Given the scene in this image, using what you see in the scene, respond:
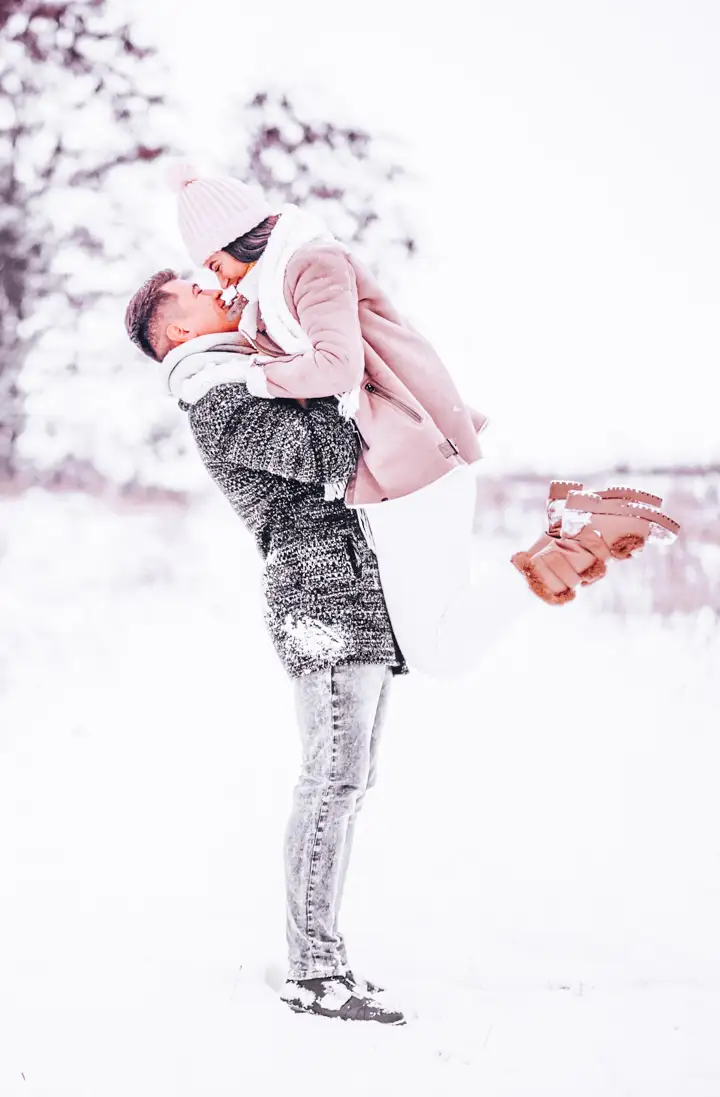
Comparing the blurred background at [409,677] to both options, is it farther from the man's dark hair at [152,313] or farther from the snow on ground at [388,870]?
the man's dark hair at [152,313]

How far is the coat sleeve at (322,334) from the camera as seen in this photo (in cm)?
160

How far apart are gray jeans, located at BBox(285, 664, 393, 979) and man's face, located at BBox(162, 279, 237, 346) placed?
65 cm

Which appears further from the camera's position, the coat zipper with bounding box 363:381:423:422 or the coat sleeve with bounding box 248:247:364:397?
the coat zipper with bounding box 363:381:423:422

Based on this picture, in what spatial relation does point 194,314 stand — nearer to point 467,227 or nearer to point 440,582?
point 440,582

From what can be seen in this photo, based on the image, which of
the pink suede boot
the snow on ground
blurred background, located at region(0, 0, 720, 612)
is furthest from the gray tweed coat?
blurred background, located at region(0, 0, 720, 612)

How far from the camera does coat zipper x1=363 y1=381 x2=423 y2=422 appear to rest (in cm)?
172

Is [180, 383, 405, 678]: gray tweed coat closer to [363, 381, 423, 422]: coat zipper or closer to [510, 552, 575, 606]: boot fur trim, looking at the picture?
[363, 381, 423, 422]: coat zipper

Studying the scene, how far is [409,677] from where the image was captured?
15.8 feet

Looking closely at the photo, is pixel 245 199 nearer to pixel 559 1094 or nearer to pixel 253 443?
pixel 253 443

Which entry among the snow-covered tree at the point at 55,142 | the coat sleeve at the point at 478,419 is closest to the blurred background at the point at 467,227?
the snow-covered tree at the point at 55,142

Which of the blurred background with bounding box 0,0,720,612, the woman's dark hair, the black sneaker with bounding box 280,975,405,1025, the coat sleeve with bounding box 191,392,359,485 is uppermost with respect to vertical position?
the blurred background with bounding box 0,0,720,612

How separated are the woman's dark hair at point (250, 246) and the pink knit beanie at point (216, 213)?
0.7 inches

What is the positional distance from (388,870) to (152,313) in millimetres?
1591

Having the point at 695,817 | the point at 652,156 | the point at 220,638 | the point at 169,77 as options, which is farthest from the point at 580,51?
the point at 695,817
